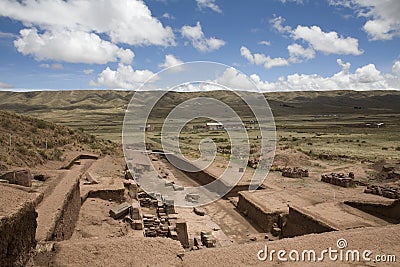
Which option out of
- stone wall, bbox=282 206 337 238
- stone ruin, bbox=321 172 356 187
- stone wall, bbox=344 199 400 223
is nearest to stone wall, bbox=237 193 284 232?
stone wall, bbox=282 206 337 238

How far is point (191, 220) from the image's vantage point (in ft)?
57.4

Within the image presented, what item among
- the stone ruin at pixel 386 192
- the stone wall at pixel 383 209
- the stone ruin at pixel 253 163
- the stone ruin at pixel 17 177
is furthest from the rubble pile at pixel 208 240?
the stone ruin at pixel 253 163

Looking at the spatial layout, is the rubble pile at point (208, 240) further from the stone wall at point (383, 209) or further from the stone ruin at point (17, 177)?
the stone ruin at point (17, 177)

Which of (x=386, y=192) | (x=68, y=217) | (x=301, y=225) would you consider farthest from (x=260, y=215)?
(x=68, y=217)

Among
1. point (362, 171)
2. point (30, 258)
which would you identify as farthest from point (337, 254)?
point (362, 171)

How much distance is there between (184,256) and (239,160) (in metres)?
30.3

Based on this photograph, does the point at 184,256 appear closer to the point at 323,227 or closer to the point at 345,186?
the point at 323,227

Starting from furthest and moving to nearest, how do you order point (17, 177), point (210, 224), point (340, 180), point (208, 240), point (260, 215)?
point (340, 180) → point (210, 224) → point (260, 215) → point (208, 240) → point (17, 177)

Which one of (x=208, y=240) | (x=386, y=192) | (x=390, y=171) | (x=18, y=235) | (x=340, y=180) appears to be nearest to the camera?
(x=18, y=235)

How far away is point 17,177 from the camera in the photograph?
11.3 m

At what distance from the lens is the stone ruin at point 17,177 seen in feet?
36.3

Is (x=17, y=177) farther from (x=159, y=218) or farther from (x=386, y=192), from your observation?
(x=386, y=192)

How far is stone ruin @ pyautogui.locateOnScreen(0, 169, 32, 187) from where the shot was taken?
1105cm

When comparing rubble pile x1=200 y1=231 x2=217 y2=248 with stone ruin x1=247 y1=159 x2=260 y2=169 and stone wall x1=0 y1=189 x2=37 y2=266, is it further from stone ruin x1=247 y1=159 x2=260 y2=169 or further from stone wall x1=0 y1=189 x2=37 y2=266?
stone ruin x1=247 y1=159 x2=260 y2=169
